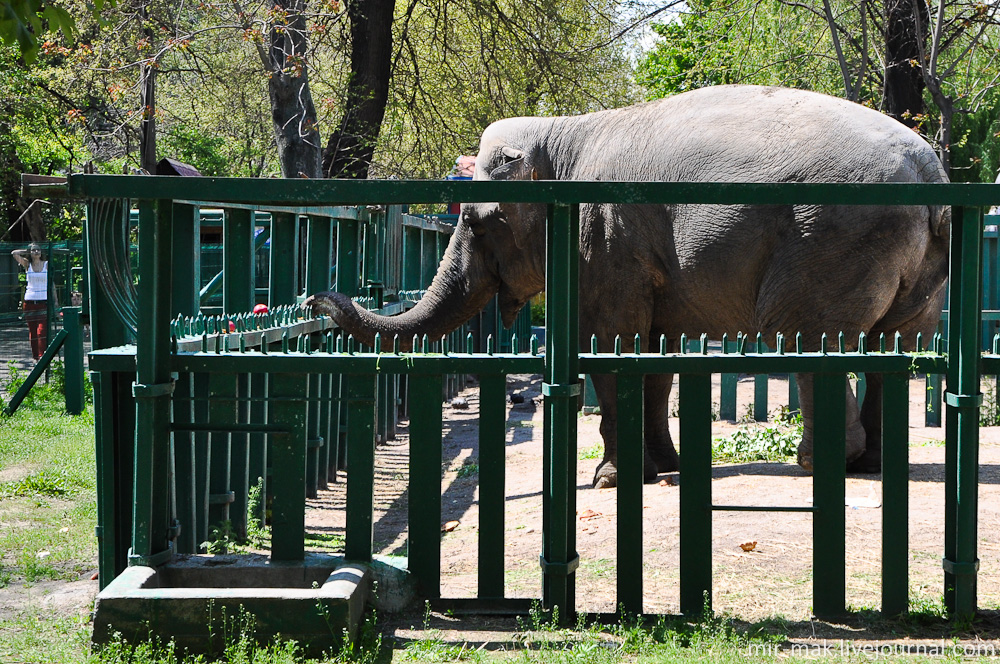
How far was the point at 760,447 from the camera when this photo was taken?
7527mm

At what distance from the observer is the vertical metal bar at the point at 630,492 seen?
3.88 m

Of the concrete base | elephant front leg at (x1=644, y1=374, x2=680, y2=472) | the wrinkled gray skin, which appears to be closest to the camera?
the concrete base

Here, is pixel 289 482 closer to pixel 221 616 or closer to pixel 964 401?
pixel 221 616

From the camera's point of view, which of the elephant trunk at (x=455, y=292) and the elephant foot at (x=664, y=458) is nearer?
the elephant foot at (x=664, y=458)

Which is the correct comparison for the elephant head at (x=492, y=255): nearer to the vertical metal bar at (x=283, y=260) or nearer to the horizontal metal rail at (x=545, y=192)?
the vertical metal bar at (x=283, y=260)

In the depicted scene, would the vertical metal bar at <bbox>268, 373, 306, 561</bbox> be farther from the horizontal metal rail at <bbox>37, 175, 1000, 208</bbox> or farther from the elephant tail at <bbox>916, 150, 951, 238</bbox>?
the elephant tail at <bbox>916, 150, 951, 238</bbox>

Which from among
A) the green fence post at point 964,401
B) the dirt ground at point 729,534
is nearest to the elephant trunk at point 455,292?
the dirt ground at point 729,534

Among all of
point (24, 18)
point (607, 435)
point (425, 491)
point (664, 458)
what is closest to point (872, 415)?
point (664, 458)

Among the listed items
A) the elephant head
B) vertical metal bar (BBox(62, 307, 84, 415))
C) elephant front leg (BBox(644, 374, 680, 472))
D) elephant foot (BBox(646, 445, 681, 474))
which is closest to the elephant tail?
elephant front leg (BBox(644, 374, 680, 472))

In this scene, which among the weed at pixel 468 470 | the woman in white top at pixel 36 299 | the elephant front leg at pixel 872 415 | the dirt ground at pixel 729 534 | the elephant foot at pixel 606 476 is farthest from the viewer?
the woman in white top at pixel 36 299

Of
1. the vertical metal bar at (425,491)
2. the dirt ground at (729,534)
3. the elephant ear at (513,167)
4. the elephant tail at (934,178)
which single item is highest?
the elephant ear at (513,167)

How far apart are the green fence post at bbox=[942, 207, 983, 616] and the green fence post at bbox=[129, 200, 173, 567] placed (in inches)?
106

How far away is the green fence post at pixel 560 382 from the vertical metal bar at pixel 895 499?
3.59 feet

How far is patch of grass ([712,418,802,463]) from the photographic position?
7.40 m
